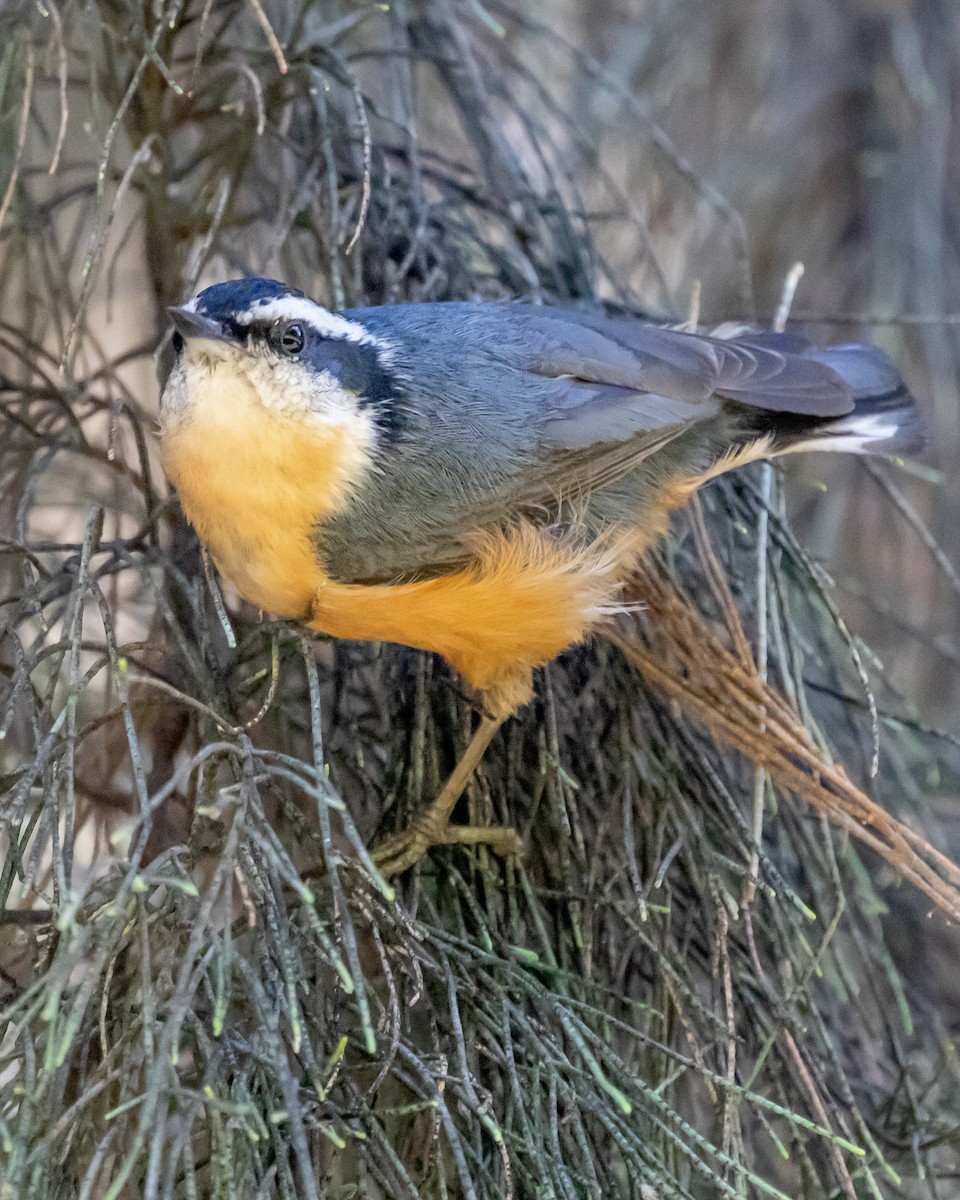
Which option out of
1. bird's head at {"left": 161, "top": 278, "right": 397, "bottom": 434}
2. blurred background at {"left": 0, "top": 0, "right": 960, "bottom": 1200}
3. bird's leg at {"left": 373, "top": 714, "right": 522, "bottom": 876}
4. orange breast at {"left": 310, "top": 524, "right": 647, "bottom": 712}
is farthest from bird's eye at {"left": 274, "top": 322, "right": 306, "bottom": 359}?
bird's leg at {"left": 373, "top": 714, "right": 522, "bottom": 876}

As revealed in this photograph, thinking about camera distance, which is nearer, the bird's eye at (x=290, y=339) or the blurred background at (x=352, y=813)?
the blurred background at (x=352, y=813)

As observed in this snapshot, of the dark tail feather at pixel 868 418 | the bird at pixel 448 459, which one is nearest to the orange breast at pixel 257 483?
the bird at pixel 448 459

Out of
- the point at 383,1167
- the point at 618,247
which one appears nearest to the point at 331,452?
the point at 383,1167

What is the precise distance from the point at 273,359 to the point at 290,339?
0.12 ft

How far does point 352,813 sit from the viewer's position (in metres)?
1.71

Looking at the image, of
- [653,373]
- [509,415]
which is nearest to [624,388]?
[653,373]

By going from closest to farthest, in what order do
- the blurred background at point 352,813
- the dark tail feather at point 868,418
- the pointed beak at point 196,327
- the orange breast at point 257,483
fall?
the blurred background at point 352,813, the pointed beak at point 196,327, the orange breast at point 257,483, the dark tail feather at point 868,418

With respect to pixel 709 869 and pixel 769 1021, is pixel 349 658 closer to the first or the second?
pixel 709 869

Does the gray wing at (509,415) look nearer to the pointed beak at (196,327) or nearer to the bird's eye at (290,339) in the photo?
the bird's eye at (290,339)

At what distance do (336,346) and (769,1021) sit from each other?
1.08 meters

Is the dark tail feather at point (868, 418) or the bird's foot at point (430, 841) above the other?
the dark tail feather at point (868, 418)

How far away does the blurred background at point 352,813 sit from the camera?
1152mm

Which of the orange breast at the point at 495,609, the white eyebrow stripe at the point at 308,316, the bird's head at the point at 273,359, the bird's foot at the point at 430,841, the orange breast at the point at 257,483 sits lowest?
the bird's foot at the point at 430,841

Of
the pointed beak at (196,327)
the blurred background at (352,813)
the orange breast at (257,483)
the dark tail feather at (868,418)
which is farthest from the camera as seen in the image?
the dark tail feather at (868,418)
